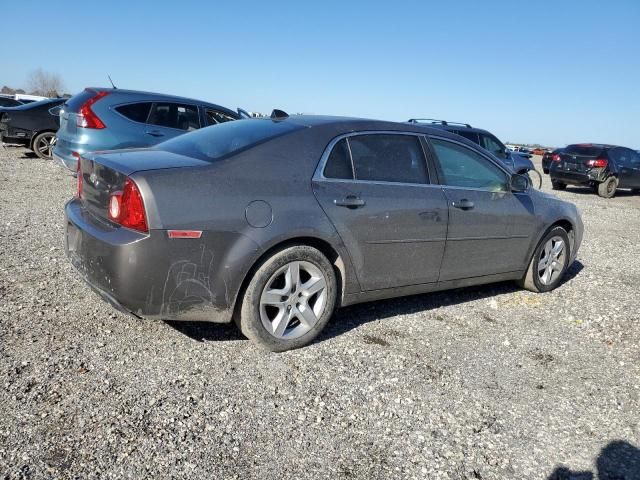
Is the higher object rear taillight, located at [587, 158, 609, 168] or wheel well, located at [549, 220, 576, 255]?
rear taillight, located at [587, 158, 609, 168]

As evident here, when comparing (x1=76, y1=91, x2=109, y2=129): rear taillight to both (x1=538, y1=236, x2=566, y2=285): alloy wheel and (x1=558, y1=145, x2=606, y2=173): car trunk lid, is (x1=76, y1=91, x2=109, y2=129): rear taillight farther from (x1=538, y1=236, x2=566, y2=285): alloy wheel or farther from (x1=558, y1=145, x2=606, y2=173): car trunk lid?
(x1=558, y1=145, x2=606, y2=173): car trunk lid

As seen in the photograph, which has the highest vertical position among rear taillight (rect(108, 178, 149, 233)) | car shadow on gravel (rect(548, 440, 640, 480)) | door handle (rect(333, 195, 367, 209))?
door handle (rect(333, 195, 367, 209))

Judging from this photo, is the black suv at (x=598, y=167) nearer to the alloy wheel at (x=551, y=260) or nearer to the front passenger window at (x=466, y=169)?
the alloy wheel at (x=551, y=260)

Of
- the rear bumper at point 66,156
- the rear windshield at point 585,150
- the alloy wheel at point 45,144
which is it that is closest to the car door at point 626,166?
the rear windshield at point 585,150

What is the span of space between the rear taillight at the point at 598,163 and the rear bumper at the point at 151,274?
15675 mm

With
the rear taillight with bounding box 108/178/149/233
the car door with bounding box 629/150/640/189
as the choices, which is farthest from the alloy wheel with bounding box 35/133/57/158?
the car door with bounding box 629/150/640/189

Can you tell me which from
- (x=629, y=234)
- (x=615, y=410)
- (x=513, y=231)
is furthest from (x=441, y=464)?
(x=629, y=234)

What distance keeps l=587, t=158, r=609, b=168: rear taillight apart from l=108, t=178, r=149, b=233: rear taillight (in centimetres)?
1606

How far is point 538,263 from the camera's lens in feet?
17.5

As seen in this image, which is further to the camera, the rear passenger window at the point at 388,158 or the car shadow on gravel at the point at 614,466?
the rear passenger window at the point at 388,158

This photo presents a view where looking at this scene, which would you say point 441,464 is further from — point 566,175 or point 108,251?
point 566,175

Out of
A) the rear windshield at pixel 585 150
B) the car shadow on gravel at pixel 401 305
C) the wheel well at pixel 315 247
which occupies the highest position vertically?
the rear windshield at pixel 585 150

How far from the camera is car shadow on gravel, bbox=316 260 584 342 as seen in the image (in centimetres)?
417

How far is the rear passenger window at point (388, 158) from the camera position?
152 inches
